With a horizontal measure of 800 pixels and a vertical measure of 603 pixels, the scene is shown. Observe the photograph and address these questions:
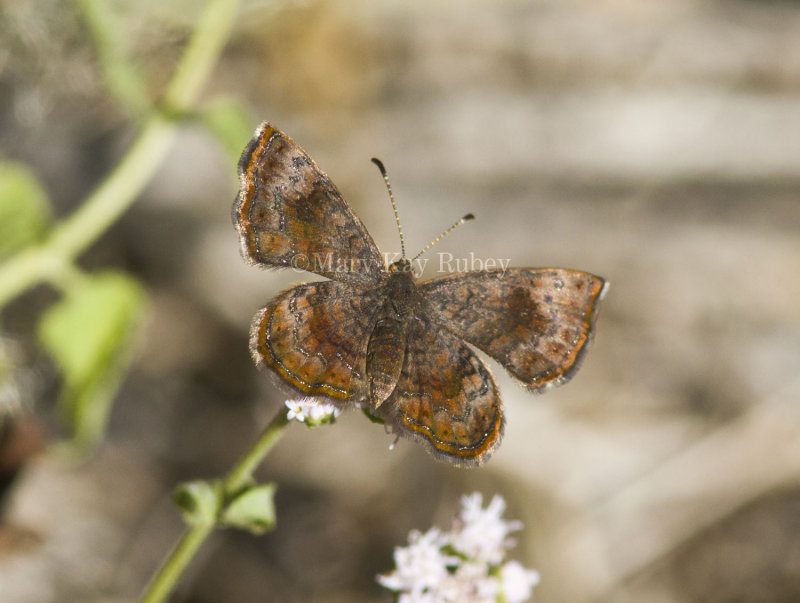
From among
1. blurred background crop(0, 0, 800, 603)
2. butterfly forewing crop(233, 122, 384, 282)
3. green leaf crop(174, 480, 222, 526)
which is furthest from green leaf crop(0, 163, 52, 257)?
green leaf crop(174, 480, 222, 526)

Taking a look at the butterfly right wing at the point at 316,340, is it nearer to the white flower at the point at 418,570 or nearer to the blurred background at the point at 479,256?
the white flower at the point at 418,570

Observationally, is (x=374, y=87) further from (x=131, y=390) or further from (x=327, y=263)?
(x=327, y=263)

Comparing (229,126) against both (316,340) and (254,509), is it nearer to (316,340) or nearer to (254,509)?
(316,340)

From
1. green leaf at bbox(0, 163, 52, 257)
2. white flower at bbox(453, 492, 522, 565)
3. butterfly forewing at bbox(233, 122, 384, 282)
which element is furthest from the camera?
green leaf at bbox(0, 163, 52, 257)

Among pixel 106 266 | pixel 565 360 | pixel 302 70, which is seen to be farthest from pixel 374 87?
pixel 565 360

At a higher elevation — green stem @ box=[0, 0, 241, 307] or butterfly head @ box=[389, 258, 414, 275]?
green stem @ box=[0, 0, 241, 307]

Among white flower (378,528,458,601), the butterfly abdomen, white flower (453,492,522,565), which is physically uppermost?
the butterfly abdomen

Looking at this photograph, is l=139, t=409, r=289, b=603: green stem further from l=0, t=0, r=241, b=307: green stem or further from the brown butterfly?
l=0, t=0, r=241, b=307: green stem
